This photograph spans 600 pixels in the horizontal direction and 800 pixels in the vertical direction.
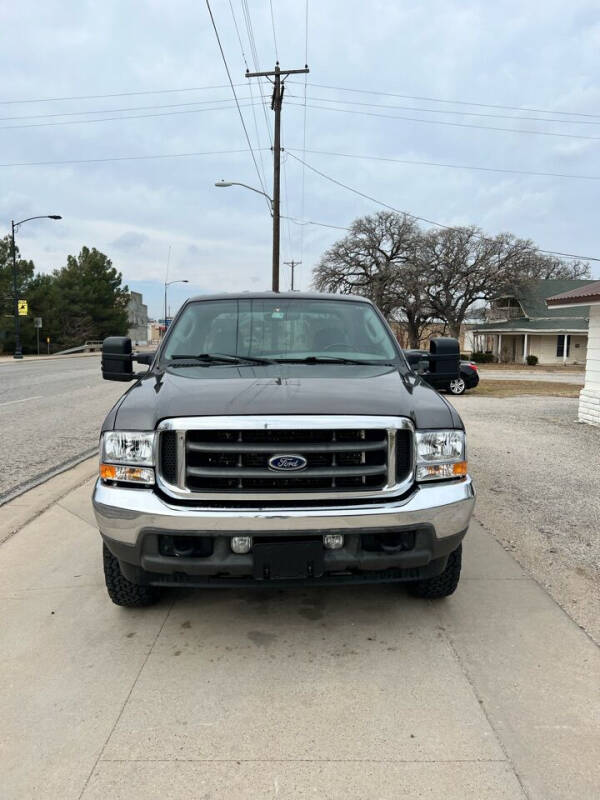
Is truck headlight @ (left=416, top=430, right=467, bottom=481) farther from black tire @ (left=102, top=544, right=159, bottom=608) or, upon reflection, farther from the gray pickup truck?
black tire @ (left=102, top=544, right=159, bottom=608)

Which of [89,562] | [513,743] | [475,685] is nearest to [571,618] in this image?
[475,685]

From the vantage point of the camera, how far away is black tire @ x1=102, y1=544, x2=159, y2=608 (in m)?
3.24

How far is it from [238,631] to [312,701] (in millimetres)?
719

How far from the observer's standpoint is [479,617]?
3.35 m


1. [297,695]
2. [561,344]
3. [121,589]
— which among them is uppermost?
[561,344]

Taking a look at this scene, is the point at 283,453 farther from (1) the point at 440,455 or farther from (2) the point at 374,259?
(2) the point at 374,259

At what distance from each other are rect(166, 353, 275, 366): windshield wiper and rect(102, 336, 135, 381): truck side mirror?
562 millimetres

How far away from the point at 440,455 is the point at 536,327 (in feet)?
152

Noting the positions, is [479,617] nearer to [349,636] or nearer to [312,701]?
[349,636]

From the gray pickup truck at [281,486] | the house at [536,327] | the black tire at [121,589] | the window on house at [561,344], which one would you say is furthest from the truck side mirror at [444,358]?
the window on house at [561,344]

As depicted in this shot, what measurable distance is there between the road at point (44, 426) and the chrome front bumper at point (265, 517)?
3508mm

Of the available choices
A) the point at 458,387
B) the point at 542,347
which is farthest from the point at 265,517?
the point at 542,347

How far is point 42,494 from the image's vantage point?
5.85 meters

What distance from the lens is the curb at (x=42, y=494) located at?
502 centimetres
